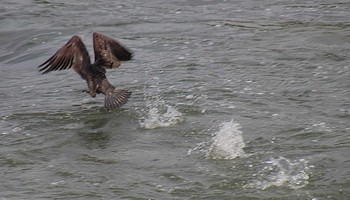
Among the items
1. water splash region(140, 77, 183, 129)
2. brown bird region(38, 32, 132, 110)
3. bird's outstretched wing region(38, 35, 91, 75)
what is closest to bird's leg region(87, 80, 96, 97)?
brown bird region(38, 32, 132, 110)

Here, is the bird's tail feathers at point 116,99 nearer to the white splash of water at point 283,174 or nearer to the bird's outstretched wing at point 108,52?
the bird's outstretched wing at point 108,52

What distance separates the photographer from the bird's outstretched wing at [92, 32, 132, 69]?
27.6 feet

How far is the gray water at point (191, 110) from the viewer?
6.44 m

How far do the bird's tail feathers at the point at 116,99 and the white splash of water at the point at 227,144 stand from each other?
3.35 feet

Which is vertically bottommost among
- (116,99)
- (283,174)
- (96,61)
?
(283,174)

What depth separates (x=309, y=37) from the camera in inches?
411

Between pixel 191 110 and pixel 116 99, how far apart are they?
2.19 feet

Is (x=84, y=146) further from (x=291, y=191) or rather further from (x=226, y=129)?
(x=291, y=191)

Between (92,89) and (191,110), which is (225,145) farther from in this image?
(92,89)

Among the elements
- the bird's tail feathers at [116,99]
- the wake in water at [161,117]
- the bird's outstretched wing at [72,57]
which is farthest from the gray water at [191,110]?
the bird's outstretched wing at [72,57]

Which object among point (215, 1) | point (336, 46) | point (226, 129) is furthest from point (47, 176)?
point (215, 1)

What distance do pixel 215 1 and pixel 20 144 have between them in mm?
5982

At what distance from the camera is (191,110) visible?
8023 millimetres

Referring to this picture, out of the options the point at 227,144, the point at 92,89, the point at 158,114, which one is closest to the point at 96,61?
the point at 92,89
